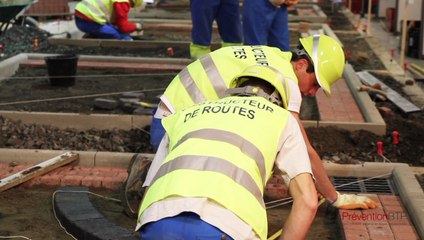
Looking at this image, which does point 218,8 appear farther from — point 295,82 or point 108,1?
point 295,82

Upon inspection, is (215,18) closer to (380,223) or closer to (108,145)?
(108,145)

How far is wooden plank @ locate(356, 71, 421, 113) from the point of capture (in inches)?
360

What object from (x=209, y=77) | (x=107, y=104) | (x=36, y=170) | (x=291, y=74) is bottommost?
(x=107, y=104)

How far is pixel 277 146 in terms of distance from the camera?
3.44m

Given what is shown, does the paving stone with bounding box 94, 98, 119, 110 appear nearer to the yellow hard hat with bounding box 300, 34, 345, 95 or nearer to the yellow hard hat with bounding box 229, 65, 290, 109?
the yellow hard hat with bounding box 300, 34, 345, 95

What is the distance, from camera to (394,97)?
970 cm

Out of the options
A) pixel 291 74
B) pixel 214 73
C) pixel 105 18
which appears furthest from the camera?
pixel 105 18

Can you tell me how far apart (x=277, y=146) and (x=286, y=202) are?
2.62 metres

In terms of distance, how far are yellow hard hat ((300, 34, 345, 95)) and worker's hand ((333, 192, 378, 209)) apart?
1.01 meters

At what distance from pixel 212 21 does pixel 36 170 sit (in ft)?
13.7

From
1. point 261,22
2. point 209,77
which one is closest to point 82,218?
point 209,77

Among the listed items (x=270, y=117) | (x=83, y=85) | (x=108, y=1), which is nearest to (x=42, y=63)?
(x=83, y=85)

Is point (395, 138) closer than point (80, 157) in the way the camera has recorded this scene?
No

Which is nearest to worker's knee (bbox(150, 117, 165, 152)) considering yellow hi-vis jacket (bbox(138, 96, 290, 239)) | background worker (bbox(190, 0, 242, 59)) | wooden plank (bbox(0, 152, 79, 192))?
wooden plank (bbox(0, 152, 79, 192))
